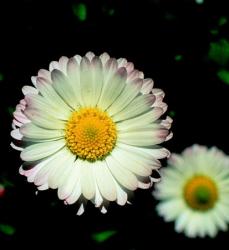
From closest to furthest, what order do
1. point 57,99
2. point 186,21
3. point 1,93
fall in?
1. point 57,99
2. point 1,93
3. point 186,21

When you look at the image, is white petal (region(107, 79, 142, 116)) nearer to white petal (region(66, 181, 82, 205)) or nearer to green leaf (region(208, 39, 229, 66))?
white petal (region(66, 181, 82, 205))

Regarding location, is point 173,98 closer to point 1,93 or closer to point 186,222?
point 186,222

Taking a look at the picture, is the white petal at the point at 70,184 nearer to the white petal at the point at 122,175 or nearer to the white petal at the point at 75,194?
the white petal at the point at 75,194

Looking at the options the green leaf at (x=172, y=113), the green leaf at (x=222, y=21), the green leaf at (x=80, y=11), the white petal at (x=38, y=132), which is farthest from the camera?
the green leaf at (x=222, y=21)

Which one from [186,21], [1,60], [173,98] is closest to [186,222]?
[173,98]

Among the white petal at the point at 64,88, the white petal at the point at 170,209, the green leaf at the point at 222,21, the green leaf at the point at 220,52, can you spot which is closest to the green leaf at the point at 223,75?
the green leaf at the point at 220,52

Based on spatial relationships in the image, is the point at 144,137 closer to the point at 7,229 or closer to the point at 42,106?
the point at 42,106

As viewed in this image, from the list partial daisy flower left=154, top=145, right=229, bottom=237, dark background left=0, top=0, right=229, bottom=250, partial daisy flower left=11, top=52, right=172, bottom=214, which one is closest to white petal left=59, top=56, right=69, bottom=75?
partial daisy flower left=11, top=52, right=172, bottom=214
